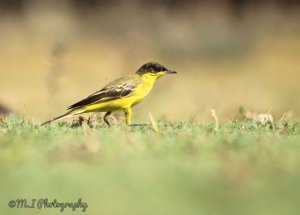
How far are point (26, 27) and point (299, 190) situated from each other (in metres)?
18.3

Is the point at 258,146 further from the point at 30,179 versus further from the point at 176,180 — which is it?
the point at 30,179

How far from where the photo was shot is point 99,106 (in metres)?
9.91

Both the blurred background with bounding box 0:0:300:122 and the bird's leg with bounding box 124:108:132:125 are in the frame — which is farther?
the blurred background with bounding box 0:0:300:122

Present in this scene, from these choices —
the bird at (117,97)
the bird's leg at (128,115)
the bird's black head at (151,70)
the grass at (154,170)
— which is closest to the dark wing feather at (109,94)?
the bird at (117,97)

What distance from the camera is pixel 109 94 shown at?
1002cm

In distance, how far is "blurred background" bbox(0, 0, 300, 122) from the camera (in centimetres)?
1444

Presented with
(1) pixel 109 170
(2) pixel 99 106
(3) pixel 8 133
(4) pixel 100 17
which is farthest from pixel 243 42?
(1) pixel 109 170

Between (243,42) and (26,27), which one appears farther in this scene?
(26,27)

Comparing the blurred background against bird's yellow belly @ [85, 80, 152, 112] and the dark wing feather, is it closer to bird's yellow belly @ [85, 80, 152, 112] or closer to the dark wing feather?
bird's yellow belly @ [85, 80, 152, 112]

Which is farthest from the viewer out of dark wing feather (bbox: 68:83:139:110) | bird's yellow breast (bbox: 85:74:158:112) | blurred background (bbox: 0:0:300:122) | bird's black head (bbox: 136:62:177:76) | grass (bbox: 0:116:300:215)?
blurred background (bbox: 0:0:300:122)

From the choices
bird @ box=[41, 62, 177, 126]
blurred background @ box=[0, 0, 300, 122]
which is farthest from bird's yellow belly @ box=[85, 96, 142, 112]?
blurred background @ box=[0, 0, 300, 122]

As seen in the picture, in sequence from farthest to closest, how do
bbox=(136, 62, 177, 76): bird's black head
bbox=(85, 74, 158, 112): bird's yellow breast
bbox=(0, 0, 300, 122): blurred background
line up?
1. bbox=(0, 0, 300, 122): blurred background
2. bbox=(136, 62, 177, 76): bird's black head
3. bbox=(85, 74, 158, 112): bird's yellow breast

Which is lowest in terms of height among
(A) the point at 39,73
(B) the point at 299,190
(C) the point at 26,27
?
(B) the point at 299,190

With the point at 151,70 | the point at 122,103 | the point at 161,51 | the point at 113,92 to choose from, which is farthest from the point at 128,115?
the point at 161,51
